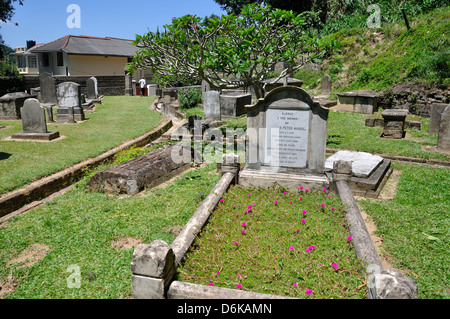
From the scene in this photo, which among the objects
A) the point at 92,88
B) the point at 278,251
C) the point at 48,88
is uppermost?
the point at 92,88

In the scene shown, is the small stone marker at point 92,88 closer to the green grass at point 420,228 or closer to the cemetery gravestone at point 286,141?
the cemetery gravestone at point 286,141

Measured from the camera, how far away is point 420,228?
17.4ft

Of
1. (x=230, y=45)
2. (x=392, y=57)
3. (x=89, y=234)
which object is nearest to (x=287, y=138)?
(x=89, y=234)

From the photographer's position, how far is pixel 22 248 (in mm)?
4848

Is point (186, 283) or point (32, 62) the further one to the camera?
point (32, 62)

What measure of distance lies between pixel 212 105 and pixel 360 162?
26.2ft

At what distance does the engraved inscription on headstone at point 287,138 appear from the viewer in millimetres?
6704

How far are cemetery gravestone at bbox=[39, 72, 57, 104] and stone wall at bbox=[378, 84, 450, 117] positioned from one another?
18777mm

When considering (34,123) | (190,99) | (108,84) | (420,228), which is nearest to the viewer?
(420,228)

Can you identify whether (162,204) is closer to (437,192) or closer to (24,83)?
(437,192)

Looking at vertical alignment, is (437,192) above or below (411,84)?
below

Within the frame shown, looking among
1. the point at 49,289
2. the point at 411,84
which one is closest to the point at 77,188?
the point at 49,289

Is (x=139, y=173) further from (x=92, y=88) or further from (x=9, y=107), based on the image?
(x=92, y=88)

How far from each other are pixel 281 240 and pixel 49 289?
2.92 metres
